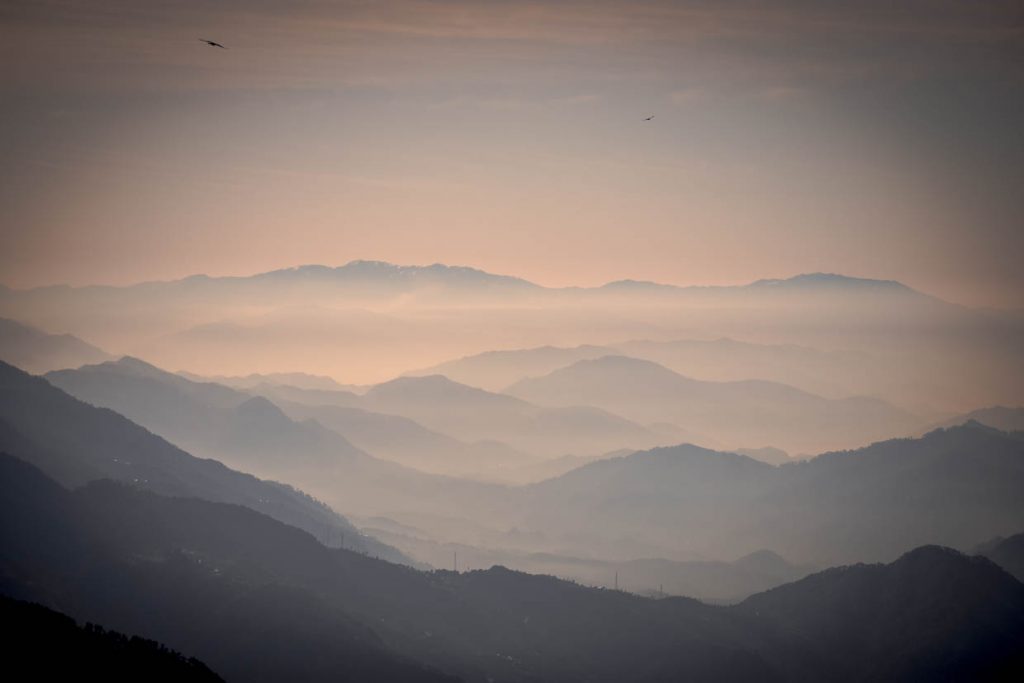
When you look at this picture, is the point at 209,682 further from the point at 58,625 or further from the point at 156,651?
the point at 58,625

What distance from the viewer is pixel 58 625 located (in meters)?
184

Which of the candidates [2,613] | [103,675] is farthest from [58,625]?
[103,675]

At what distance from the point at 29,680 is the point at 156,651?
898 inches

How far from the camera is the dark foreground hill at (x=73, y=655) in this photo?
555 feet

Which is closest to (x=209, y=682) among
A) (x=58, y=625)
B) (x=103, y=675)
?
(x=103, y=675)

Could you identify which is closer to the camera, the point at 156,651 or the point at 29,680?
the point at 29,680

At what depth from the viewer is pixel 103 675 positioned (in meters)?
169

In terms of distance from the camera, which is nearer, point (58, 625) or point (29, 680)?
point (29, 680)

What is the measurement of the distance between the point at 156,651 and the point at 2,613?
79.1ft

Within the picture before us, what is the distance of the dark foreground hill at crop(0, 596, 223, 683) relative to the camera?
555ft

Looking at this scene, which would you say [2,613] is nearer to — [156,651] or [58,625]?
[58,625]

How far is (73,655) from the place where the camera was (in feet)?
574

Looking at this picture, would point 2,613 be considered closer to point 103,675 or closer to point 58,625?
point 58,625

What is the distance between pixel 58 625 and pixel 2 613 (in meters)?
8.50
